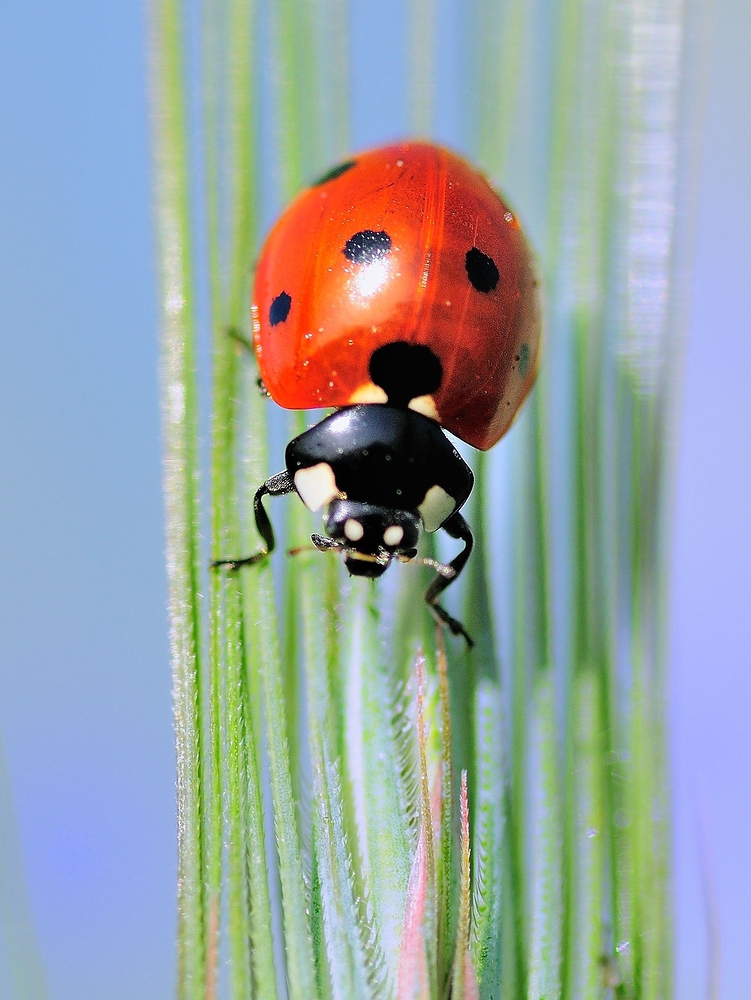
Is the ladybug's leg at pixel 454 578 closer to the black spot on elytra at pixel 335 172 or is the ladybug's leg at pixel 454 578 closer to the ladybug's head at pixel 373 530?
the ladybug's head at pixel 373 530

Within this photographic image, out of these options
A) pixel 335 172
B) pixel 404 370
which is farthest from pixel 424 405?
pixel 335 172

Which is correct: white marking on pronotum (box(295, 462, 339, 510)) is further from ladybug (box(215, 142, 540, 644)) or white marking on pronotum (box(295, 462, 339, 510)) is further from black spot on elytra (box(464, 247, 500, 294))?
black spot on elytra (box(464, 247, 500, 294))

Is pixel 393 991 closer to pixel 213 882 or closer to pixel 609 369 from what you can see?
pixel 213 882

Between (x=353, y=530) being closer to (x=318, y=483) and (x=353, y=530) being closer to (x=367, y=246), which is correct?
(x=318, y=483)

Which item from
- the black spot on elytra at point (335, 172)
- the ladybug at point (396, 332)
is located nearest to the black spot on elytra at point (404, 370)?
the ladybug at point (396, 332)

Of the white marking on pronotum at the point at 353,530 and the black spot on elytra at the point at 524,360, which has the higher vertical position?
the black spot on elytra at the point at 524,360

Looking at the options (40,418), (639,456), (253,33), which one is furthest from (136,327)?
(639,456)
